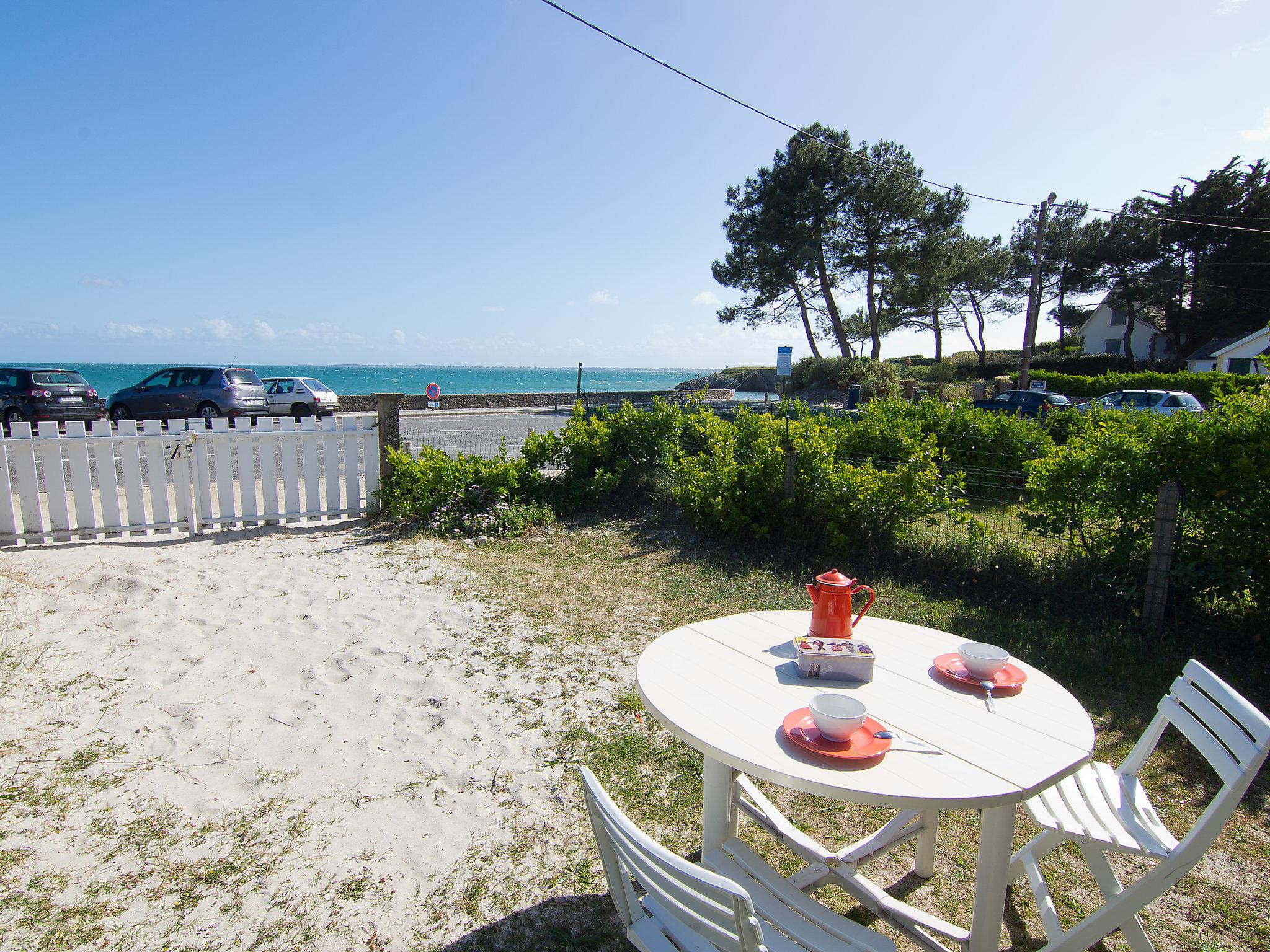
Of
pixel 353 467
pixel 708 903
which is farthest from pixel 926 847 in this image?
pixel 353 467

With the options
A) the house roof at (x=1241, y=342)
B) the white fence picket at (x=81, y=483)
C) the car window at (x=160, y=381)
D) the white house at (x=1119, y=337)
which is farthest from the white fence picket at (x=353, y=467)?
the white house at (x=1119, y=337)

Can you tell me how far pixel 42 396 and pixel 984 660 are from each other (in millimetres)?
20543

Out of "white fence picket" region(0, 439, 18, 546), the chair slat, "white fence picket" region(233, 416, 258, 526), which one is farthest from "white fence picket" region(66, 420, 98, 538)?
the chair slat

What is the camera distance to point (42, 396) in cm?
1573

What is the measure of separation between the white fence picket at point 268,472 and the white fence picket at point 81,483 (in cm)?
131

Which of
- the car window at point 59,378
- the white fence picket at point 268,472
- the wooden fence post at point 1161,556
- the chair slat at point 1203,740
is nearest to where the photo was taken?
the chair slat at point 1203,740

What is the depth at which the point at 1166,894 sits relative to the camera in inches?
91.8

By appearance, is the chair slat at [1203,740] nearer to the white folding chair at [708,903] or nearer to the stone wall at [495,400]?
the white folding chair at [708,903]

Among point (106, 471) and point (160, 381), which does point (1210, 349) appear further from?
point (160, 381)

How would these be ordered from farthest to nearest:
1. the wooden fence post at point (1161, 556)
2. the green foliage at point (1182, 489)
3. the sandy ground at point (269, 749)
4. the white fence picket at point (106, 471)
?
the white fence picket at point (106, 471), the wooden fence post at point (1161, 556), the green foliage at point (1182, 489), the sandy ground at point (269, 749)

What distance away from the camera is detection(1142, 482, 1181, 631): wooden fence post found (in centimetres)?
421

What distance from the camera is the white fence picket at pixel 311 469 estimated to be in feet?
22.0

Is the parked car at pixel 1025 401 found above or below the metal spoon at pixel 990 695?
above

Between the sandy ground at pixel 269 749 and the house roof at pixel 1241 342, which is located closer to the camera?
the sandy ground at pixel 269 749
